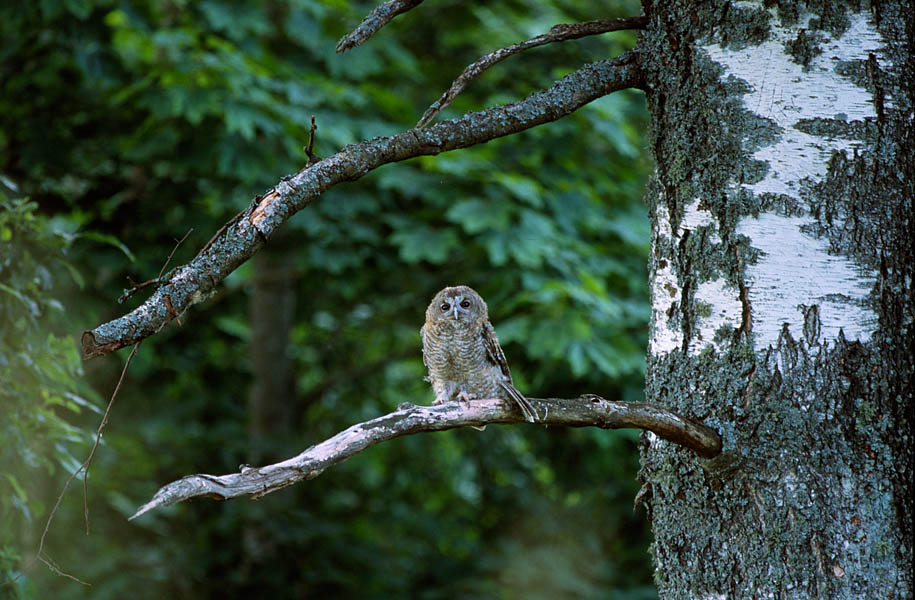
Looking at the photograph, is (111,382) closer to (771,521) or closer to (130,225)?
(130,225)

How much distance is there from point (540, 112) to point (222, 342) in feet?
15.6

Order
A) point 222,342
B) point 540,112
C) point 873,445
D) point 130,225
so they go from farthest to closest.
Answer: point 222,342, point 130,225, point 540,112, point 873,445

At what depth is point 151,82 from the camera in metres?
4.62

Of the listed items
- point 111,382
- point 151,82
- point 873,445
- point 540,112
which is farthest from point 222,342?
point 873,445

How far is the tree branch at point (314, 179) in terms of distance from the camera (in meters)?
1.62

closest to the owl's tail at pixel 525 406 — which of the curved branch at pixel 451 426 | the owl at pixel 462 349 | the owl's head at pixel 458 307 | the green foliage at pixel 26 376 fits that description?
the curved branch at pixel 451 426

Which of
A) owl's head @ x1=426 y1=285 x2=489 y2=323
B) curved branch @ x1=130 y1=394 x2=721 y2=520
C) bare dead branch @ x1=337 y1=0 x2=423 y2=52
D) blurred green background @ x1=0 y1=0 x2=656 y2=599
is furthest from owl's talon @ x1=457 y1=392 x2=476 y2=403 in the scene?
bare dead branch @ x1=337 y1=0 x2=423 y2=52

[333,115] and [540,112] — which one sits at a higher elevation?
[540,112]

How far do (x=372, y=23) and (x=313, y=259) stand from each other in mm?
3056

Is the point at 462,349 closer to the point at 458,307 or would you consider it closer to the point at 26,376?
the point at 458,307

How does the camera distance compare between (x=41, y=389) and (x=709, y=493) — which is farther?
(x=41, y=389)

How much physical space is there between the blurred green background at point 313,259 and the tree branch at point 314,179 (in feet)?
5.86

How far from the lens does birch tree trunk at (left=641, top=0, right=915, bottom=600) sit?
186 cm

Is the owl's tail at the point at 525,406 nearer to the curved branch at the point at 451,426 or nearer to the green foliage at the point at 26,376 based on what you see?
the curved branch at the point at 451,426
